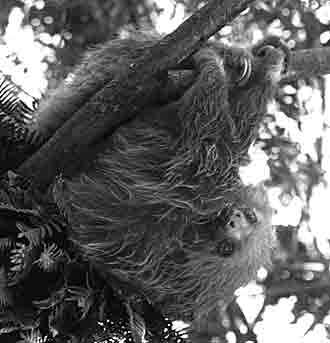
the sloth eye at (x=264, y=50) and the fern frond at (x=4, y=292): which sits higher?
the sloth eye at (x=264, y=50)

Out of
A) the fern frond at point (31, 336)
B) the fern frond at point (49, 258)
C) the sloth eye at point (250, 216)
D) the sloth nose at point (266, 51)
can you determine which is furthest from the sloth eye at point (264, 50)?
the fern frond at point (31, 336)

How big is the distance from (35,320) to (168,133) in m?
0.42

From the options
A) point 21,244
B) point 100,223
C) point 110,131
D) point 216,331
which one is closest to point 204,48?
point 110,131

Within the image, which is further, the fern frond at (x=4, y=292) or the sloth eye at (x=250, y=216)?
the sloth eye at (x=250, y=216)

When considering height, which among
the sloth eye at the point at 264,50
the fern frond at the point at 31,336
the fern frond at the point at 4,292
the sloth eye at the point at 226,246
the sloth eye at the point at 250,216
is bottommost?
the fern frond at the point at 31,336

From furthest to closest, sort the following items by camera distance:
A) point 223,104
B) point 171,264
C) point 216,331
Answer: point 216,331
point 171,264
point 223,104

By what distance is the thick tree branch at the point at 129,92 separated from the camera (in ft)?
3.78

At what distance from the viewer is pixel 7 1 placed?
9.39ft

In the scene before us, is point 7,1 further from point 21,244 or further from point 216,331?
point 21,244

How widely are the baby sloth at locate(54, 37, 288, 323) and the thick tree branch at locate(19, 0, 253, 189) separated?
0.05 m

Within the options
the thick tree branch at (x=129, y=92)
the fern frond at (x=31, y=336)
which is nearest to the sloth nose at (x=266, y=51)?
the thick tree branch at (x=129, y=92)

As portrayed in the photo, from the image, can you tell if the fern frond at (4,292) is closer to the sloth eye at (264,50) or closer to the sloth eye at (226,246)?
the sloth eye at (226,246)

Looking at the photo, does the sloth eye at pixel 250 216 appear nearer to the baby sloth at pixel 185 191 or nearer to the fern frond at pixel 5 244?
the baby sloth at pixel 185 191

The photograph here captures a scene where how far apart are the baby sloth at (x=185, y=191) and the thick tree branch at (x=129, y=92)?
0.16 feet
